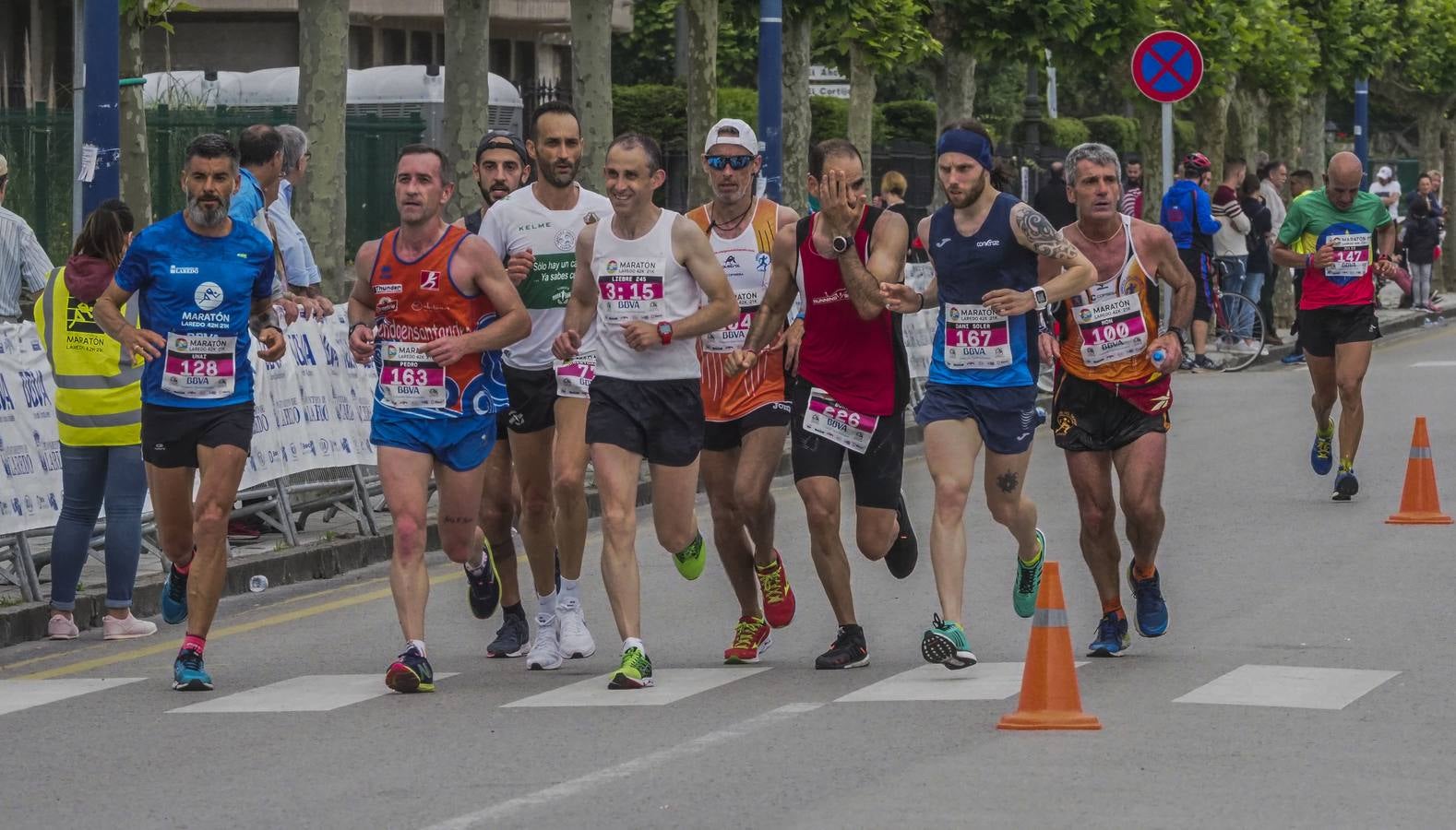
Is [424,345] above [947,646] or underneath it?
above

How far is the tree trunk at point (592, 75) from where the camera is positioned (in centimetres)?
1994

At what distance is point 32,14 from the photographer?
38219 mm

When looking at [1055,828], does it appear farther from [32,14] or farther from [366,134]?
[32,14]

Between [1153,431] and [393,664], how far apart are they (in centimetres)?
298

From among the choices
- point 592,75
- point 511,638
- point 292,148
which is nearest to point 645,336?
point 511,638

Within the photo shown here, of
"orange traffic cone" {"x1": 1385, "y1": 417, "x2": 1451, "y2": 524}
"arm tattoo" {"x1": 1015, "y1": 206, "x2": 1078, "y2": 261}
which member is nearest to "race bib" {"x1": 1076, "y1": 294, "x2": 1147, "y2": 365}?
"arm tattoo" {"x1": 1015, "y1": 206, "x2": 1078, "y2": 261}

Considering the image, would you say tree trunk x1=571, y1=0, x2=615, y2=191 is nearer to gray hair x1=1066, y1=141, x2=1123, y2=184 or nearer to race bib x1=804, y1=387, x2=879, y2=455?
gray hair x1=1066, y1=141, x2=1123, y2=184

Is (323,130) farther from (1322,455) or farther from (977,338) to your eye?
(977,338)

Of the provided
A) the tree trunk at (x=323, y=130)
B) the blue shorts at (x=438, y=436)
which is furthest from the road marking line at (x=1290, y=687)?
the tree trunk at (x=323, y=130)

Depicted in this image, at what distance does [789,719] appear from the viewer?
8.29m

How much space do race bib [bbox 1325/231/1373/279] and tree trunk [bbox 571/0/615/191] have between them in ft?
20.8

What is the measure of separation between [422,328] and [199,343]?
37.5 inches

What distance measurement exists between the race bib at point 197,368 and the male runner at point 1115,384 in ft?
10.0

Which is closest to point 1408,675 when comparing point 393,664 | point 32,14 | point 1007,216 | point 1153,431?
A: point 1153,431
